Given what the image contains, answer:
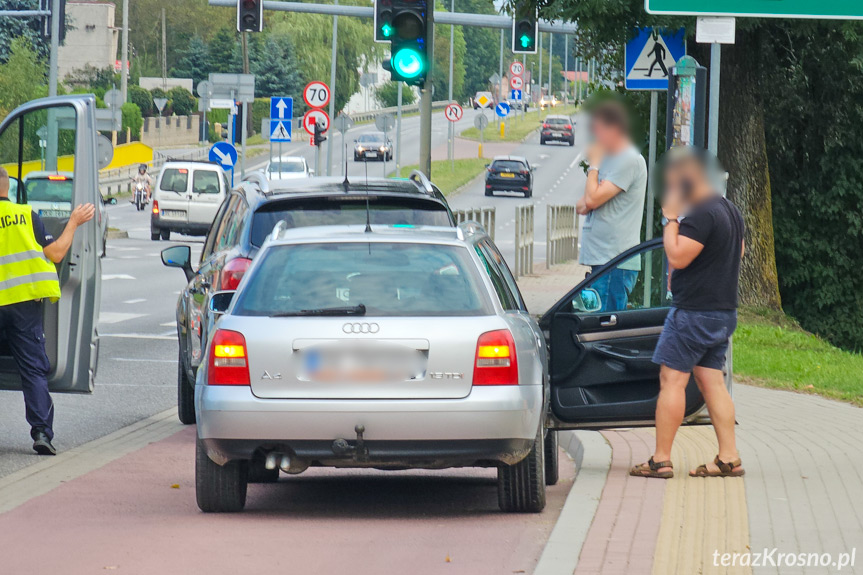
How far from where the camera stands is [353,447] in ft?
22.7

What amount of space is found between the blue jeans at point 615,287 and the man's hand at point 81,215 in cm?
319

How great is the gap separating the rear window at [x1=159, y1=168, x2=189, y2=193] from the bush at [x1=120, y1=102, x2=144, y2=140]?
46.4 metres

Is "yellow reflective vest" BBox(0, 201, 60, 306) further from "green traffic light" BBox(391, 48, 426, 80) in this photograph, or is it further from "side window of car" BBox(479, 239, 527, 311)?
"green traffic light" BBox(391, 48, 426, 80)

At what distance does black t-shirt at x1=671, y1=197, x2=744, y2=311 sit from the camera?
25.5 feet

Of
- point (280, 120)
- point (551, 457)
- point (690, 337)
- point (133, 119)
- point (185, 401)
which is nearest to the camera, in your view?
point (690, 337)

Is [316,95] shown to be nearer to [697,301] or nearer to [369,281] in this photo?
[697,301]

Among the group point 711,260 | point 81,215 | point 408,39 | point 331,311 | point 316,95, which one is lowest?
point 331,311

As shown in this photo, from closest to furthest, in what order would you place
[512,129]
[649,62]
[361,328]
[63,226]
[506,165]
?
[361,328] → [63,226] → [649,62] → [506,165] → [512,129]

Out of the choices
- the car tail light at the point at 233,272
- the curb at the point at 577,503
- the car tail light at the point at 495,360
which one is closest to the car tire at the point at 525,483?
the curb at the point at 577,503

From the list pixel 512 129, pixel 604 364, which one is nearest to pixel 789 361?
pixel 604 364

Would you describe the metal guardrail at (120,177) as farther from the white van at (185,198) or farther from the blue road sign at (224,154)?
the white van at (185,198)

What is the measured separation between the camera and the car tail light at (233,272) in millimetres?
9289

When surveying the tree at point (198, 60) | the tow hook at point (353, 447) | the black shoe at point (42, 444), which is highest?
→ the tree at point (198, 60)

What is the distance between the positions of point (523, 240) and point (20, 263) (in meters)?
21.0
